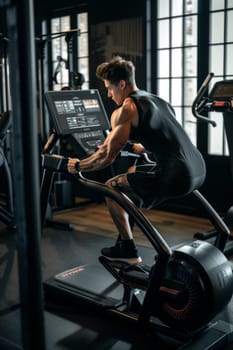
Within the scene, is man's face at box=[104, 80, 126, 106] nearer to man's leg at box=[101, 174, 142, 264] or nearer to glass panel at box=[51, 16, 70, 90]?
man's leg at box=[101, 174, 142, 264]

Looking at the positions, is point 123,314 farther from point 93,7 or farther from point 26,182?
point 93,7

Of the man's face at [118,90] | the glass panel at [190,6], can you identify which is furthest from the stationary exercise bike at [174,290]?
the glass panel at [190,6]

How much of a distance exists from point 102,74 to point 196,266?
128cm

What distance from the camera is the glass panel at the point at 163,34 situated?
217 inches

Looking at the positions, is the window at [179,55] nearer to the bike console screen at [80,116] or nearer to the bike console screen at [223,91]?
the bike console screen at [223,91]

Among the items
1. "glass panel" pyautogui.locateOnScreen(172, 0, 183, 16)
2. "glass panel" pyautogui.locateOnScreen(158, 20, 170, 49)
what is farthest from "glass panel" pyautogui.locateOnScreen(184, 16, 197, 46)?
"glass panel" pyautogui.locateOnScreen(158, 20, 170, 49)

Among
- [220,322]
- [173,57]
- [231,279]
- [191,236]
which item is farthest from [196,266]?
[173,57]

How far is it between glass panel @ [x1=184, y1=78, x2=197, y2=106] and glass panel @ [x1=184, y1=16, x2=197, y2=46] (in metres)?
0.40

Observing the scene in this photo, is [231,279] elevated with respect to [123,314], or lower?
elevated

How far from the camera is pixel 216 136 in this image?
5289 mm

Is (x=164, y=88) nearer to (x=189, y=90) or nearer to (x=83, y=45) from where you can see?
(x=189, y=90)

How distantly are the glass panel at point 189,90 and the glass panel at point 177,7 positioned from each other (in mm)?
730

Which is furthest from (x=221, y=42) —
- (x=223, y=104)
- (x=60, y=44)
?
(x=60, y=44)

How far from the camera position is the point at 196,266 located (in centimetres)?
258
